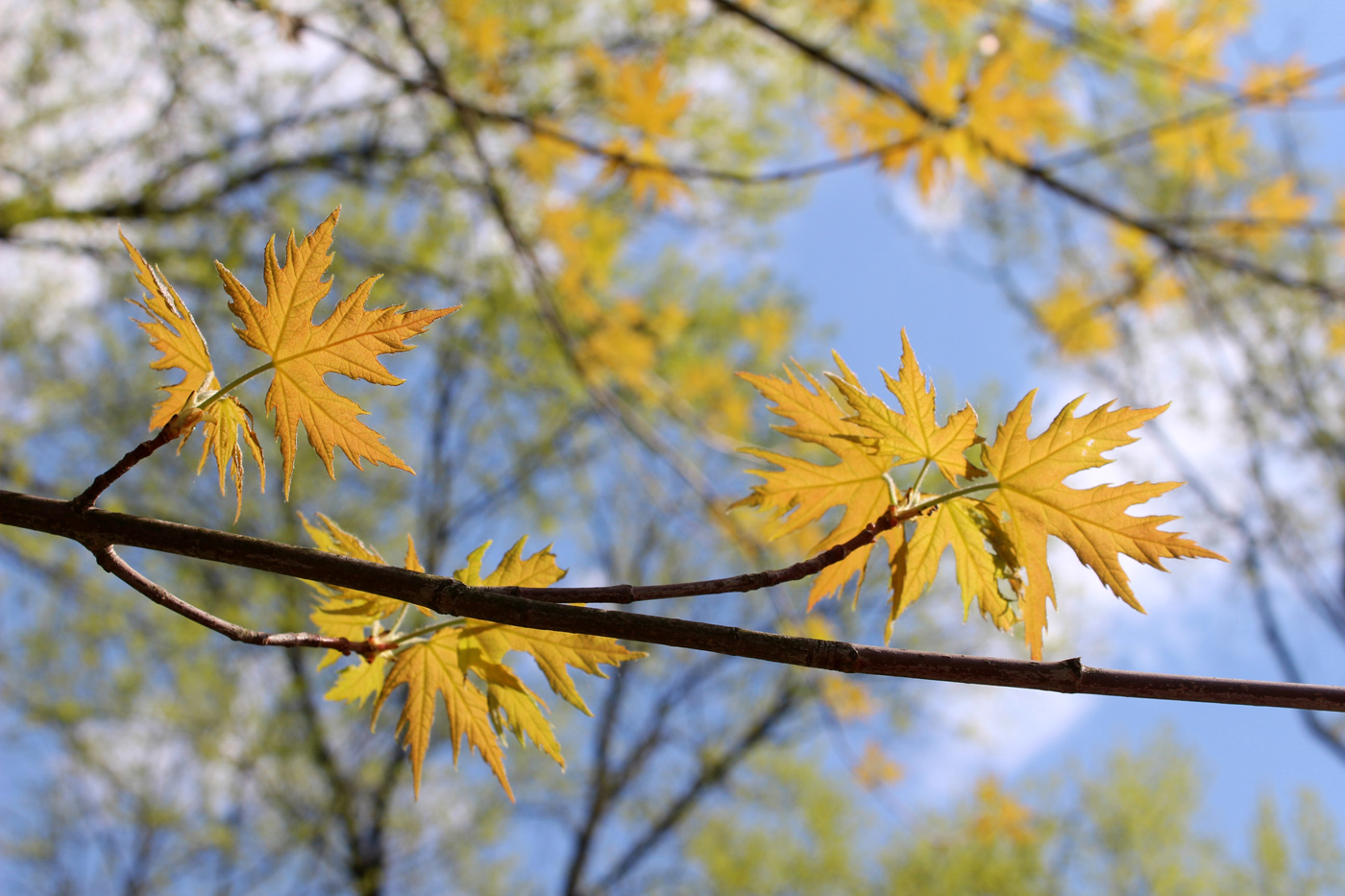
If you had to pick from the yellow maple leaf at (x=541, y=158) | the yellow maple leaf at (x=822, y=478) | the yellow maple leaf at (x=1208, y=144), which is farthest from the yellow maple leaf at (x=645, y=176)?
the yellow maple leaf at (x=1208, y=144)

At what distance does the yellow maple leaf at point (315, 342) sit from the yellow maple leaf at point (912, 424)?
398mm

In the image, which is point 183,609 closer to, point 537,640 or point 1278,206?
point 537,640

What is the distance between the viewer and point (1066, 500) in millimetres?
774

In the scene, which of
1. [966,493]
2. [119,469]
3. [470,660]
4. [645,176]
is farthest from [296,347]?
[645,176]

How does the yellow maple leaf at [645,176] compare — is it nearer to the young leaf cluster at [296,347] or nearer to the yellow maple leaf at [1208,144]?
the young leaf cluster at [296,347]

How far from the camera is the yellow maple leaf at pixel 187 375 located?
702mm

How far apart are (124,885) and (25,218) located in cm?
600

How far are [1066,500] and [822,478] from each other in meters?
0.22

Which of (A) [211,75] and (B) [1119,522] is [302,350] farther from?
(A) [211,75]

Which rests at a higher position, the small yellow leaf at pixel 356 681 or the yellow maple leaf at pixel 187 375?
the yellow maple leaf at pixel 187 375

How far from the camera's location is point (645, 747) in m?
8.40

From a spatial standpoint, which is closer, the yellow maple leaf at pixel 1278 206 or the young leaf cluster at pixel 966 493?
the young leaf cluster at pixel 966 493

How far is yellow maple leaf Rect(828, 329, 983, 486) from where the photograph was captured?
78 cm

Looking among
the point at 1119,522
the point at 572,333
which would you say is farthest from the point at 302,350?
the point at 572,333
